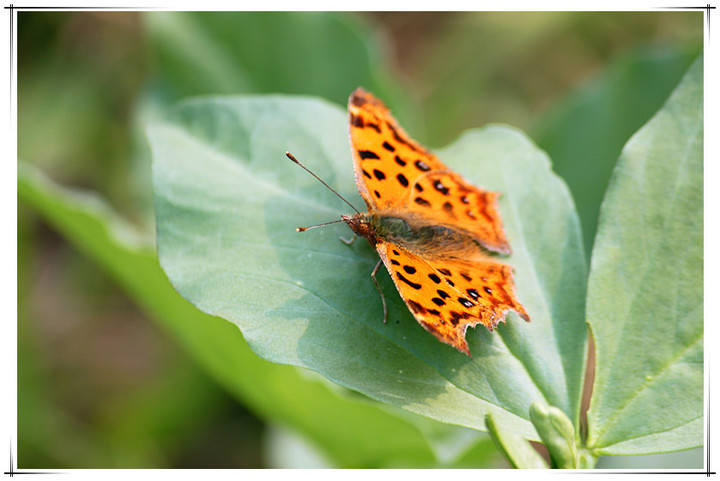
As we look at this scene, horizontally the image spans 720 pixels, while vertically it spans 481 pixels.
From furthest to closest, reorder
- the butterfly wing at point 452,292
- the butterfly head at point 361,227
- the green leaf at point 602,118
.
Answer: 1. the green leaf at point 602,118
2. the butterfly head at point 361,227
3. the butterfly wing at point 452,292

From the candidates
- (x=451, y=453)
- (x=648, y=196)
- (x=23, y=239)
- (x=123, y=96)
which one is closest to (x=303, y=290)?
(x=648, y=196)

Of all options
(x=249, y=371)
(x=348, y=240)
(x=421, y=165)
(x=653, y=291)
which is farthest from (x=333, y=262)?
(x=653, y=291)

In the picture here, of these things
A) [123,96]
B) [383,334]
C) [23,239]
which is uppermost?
[383,334]

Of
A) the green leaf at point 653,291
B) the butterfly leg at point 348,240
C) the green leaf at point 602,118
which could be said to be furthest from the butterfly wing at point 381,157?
the green leaf at point 602,118

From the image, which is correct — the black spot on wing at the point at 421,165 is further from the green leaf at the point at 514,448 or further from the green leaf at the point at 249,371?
the green leaf at the point at 514,448

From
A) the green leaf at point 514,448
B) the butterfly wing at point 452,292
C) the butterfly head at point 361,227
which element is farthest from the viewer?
the butterfly head at point 361,227

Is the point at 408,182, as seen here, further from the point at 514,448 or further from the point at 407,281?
the point at 514,448

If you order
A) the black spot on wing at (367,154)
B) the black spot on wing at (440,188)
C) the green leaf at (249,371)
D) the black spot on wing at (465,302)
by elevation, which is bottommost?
the green leaf at (249,371)
